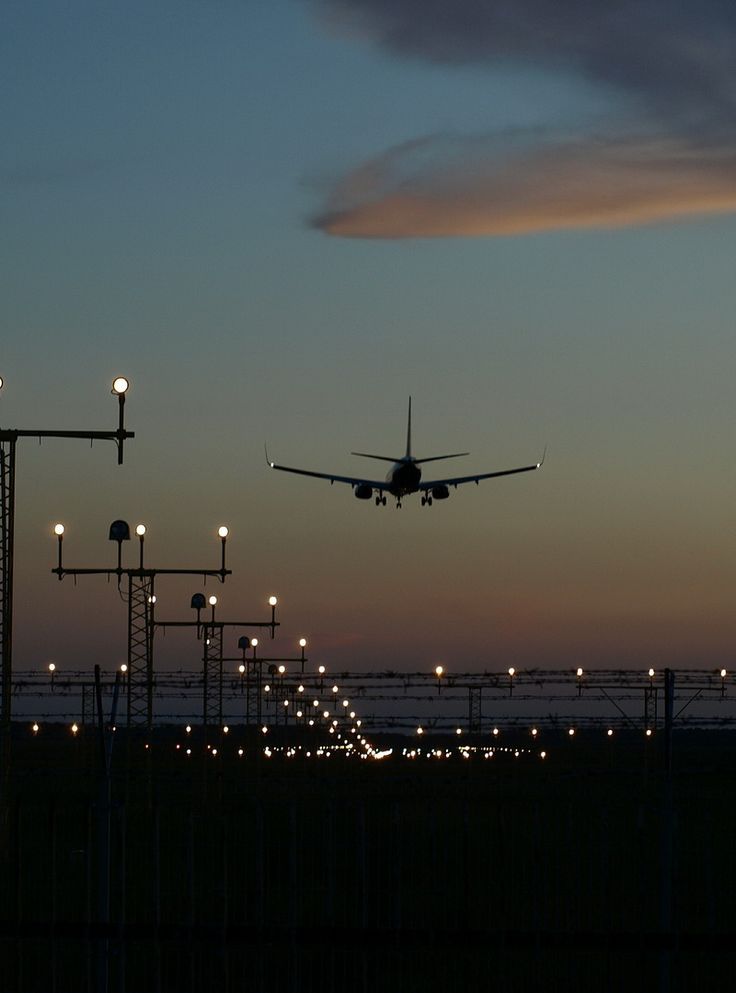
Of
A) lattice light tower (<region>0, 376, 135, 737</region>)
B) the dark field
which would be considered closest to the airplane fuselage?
the dark field

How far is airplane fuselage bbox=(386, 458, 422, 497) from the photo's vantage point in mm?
80562

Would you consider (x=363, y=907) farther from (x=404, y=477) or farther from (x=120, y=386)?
(x=404, y=477)

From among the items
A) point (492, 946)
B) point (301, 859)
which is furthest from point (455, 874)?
point (492, 946)

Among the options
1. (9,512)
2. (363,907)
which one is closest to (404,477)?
(9,512)

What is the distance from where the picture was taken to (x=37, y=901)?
29875mm

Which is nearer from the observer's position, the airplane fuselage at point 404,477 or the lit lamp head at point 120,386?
the lit lamp head at point 120,386

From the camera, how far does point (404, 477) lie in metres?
80.6

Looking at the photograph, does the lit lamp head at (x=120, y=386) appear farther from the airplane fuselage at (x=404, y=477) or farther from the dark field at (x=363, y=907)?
the airplane fuselage at (x=404, y=477)

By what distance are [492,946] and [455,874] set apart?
20.4m

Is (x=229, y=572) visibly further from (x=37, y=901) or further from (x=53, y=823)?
(x=53, y=823)

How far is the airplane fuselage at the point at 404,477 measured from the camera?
80.6m

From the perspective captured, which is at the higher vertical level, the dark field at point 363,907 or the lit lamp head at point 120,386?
the lit lamp head at point 120,386

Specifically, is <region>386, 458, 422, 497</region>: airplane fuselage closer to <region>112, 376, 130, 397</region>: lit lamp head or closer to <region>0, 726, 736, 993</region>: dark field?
<region>0, 726, 736, 993</region>: dark field

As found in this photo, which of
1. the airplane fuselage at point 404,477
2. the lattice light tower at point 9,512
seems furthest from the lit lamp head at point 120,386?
the airplane fuselage at point 404,477
